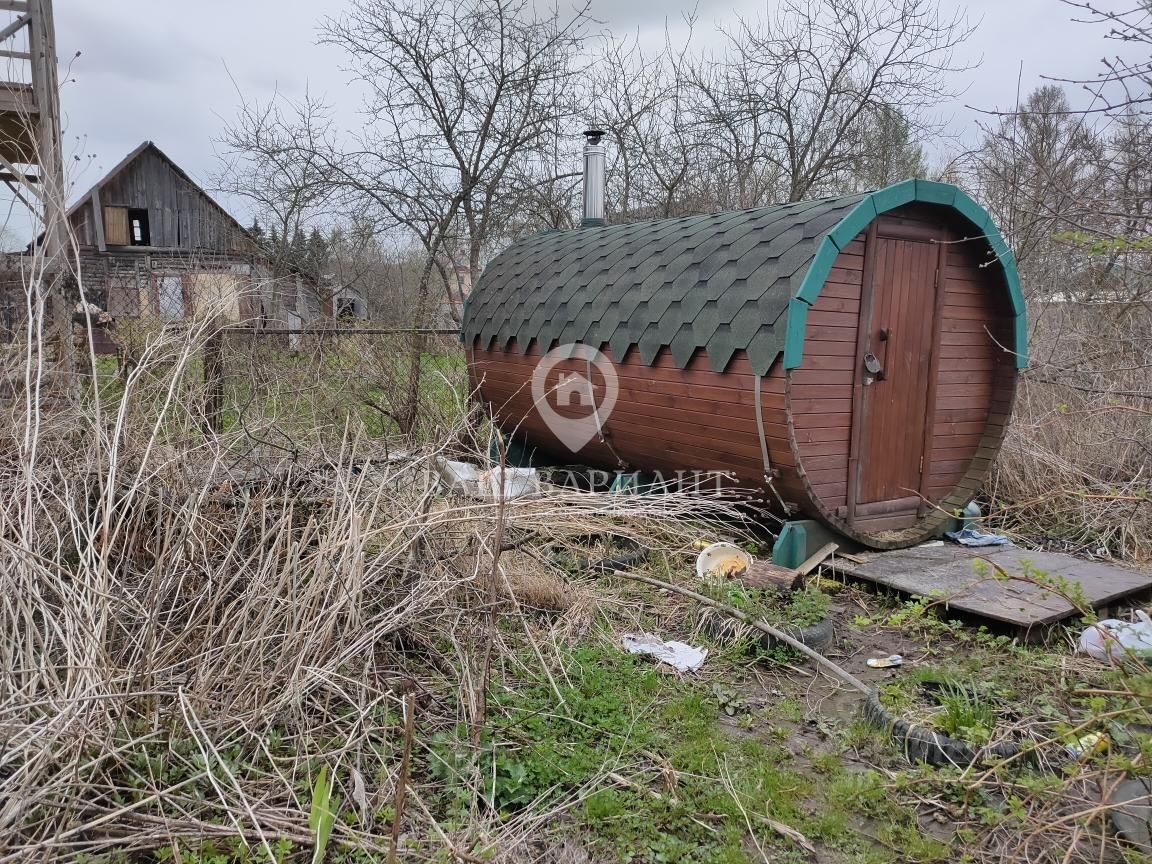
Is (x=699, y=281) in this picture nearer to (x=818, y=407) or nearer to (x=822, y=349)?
(x=822, y=349)

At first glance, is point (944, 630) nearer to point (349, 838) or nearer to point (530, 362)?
point (349, 838)

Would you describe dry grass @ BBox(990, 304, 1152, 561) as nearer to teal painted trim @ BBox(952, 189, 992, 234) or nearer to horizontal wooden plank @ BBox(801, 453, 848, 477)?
horizontal wooden plank @ BBox(801, 453, 848, 477)

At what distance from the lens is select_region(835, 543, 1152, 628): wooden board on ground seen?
4.01m

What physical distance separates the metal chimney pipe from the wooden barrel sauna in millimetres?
2054

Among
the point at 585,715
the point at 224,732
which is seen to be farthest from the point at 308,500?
the point at 585,715

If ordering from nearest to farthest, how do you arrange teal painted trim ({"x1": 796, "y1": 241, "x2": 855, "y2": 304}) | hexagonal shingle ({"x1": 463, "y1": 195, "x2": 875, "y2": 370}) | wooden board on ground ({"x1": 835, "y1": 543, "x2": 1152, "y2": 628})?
wooden board on ground ({"x1": 835, "y1": 543, "x2": 1152, "y2": 628}), teal painted trim ({"x1": 796, "y1": 241, "x2": 855, "y2": 304}), hexagonal shingle ({"x1": 463, "y1": 195, "x2": 875, "y2": 370})

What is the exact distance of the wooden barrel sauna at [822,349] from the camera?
4.56m

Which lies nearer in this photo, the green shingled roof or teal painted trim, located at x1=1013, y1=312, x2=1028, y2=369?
the green shingled roof

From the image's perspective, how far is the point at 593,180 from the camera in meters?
8.22

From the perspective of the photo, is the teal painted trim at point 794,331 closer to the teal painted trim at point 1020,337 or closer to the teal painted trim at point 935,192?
the teal painted trim at point 935,192

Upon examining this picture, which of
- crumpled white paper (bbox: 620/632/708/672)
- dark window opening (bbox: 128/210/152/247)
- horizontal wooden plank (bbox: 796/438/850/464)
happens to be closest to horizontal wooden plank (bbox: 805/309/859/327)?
horizontal wooden plank (bbox: 796/438/850/464)

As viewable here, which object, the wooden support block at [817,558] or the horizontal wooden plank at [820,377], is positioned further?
the wooden support block at [817,558]

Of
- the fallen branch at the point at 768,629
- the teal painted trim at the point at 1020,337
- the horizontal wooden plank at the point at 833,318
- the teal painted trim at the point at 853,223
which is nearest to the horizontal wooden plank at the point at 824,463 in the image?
the horizontal wooden plank at the point at 833,318

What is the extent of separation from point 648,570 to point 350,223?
8.52 m
